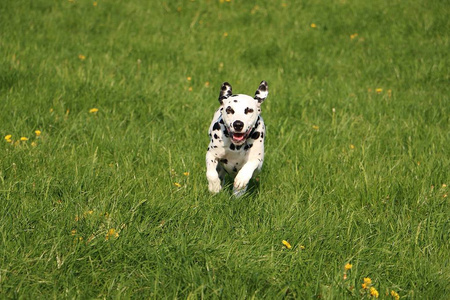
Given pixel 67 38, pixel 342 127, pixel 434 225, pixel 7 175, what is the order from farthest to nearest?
pixel 67 38 < pixel 342 127 < pixel 7 175 < pixel 434 225

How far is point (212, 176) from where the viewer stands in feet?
13.1

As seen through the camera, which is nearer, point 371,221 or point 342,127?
point 371,221

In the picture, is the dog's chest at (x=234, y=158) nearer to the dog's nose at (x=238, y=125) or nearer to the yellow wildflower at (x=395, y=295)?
the dog's nose at (x=238, y=125)

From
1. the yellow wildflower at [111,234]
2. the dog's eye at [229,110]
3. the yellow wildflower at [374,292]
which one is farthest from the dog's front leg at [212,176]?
the yellow wildflower at [374,292]

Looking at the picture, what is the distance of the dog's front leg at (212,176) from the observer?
4.00 meters

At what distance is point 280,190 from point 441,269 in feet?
4.90

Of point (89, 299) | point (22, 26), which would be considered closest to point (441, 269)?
point (89, 299)

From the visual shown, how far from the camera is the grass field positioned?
3.08m

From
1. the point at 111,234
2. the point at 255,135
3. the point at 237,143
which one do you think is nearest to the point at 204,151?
the point at 255,135

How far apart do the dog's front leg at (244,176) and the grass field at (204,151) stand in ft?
0.38

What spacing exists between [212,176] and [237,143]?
43 centimetres

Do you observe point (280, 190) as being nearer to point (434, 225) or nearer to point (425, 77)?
point (434, 225)

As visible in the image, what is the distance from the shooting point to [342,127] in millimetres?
5824

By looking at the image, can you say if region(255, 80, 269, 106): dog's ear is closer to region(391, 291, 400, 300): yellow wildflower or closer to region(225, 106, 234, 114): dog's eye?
region(225, 106, 234, 114): dog's eye
